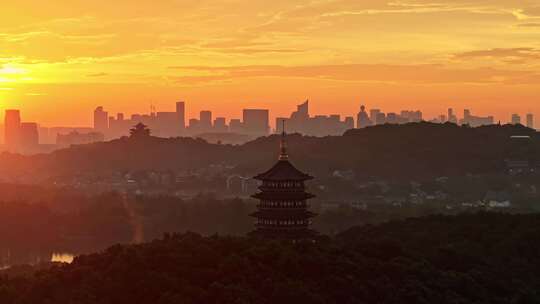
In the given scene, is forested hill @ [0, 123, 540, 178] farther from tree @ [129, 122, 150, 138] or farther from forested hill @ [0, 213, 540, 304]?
forested hill @ [0, 213, 540, 304]

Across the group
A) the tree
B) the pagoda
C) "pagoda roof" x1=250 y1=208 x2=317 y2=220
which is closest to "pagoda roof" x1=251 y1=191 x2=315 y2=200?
the pagoda

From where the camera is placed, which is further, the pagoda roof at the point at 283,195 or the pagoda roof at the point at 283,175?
the pagoda roof at the point at 283,175

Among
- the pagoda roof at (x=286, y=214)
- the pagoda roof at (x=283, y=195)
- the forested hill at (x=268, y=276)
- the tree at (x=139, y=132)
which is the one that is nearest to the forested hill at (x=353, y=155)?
the tree at (x=139, y=132)

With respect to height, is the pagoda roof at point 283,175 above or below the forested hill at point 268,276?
above

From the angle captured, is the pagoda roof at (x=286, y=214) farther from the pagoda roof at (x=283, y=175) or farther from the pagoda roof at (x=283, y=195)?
the pagoda roof at (x=283, y=175)

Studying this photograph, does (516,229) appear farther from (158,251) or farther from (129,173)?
(129,173)

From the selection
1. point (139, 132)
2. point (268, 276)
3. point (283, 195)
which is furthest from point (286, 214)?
point (139, 132)

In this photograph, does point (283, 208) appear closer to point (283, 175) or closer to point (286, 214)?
point (286, 214)
